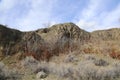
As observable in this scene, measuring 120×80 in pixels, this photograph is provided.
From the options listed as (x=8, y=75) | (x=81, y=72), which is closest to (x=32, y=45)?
(x=8, y=75)

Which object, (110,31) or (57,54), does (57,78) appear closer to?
(57,54)

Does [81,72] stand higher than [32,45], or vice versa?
[32,45]

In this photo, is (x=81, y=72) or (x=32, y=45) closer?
(x=81, y=72)

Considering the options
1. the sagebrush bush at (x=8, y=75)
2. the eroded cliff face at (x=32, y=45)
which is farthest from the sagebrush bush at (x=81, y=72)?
the eroded cliff face at (x=32, y=45)

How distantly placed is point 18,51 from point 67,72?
6.33 meters

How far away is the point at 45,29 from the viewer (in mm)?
28688

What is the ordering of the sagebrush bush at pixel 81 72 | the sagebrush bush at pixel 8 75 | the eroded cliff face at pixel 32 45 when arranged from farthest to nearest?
the eroded cliff face at pixel 32 45 < the sagebrush bush at pixel 8 75 < the sagebrush bush at pixel 81 72

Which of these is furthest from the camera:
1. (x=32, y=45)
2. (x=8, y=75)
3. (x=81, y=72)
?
(x=32, y=45)

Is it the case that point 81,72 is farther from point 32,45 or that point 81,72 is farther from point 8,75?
point 32,45

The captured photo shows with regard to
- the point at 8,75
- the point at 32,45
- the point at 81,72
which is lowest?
the point at 8,75

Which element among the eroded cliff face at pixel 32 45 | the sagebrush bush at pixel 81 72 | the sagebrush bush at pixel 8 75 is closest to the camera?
the sagebrush bush at pixel 81 72

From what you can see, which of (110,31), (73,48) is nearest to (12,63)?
(73,48)

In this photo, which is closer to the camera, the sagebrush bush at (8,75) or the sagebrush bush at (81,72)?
the sagebrush bush at (81,72)

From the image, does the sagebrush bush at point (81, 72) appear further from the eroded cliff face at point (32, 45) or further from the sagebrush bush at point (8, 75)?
the eroded cliff face at point (32, 45)
